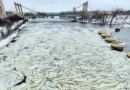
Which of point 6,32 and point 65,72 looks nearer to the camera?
point 65,72

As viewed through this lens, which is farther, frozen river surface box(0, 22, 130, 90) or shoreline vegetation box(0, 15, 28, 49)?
shoreline vegetation box(0, 15, 28, 49)

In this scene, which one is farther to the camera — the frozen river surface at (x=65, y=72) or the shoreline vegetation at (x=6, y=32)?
the shoreline vegetation at (x=6, y=32)

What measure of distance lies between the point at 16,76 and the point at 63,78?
2.01 m

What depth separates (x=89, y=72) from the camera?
165 inches

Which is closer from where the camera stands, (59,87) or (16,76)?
(59,87)

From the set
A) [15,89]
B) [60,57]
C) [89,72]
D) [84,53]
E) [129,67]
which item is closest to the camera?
[15,89]

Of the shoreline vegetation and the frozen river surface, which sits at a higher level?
the shoreline vegetation

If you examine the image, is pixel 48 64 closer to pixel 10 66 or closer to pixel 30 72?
pixel 30 72

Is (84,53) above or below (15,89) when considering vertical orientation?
above

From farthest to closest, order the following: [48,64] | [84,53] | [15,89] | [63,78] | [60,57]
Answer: [84,53], [60,57], [48,64], [63,78], [15,89]

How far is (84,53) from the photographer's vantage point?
6191 mm

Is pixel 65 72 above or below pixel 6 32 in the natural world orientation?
below

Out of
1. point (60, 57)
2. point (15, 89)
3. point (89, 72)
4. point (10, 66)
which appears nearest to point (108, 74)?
point (89, 72)

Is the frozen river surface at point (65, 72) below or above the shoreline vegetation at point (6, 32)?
below
